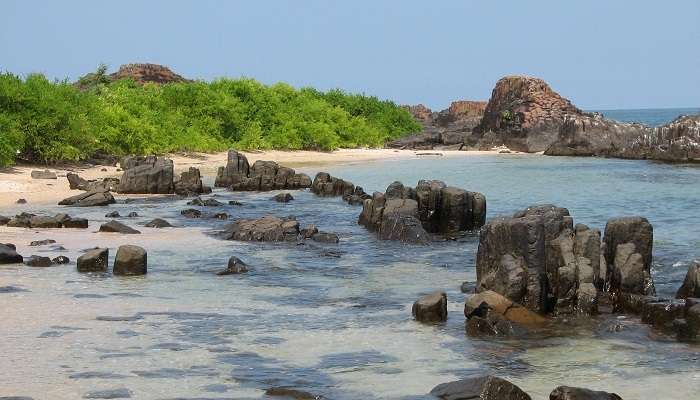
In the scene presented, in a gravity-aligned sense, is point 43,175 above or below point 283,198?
above

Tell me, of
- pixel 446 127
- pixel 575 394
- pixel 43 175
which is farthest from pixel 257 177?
pixel 446 127

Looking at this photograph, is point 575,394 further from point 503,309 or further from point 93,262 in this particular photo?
point 93,262

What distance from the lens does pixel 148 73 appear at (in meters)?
96.8

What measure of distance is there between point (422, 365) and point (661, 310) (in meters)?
→ 4.10

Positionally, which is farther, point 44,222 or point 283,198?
point 283,198

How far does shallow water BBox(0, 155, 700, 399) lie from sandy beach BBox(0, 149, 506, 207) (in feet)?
30.8

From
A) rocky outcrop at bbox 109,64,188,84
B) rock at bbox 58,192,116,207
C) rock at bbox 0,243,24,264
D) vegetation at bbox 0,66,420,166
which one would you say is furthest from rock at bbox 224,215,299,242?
rocky outcrop at bbox 109,64,188,84

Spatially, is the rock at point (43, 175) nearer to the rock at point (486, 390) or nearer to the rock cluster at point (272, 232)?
the rock cluster at point (272, 232)

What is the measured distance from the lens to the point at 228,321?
44.9 ft

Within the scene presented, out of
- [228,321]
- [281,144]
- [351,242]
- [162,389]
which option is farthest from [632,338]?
[281,144]

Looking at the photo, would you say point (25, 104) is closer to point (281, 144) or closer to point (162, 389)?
point (281, 144)

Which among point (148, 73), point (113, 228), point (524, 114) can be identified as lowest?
point (113, 228)

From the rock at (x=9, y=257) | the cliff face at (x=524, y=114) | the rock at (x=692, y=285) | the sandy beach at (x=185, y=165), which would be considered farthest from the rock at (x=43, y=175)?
the cliff face at (x=524, y=114)

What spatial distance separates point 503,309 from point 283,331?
3000 mm
